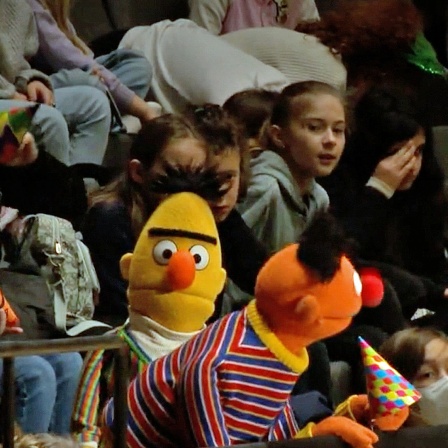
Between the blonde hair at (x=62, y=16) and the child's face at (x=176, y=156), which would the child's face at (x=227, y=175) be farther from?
the blonde hair at (x=62, y=16)

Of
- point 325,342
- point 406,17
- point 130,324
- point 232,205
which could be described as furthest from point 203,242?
point 406,17

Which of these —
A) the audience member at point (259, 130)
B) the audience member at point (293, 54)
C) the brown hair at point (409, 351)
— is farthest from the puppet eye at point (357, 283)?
the audience member at point (293, 54)

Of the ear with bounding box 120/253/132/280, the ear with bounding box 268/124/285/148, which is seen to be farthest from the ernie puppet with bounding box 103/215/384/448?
the ear with bounding box 268/124/285/148

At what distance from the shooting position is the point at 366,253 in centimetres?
256

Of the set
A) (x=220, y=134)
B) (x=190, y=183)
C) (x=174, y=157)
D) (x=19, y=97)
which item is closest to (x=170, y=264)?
(x=190, y=183)

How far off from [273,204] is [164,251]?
2.45 ft

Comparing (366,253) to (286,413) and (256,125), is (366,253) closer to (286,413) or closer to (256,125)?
(256,125)

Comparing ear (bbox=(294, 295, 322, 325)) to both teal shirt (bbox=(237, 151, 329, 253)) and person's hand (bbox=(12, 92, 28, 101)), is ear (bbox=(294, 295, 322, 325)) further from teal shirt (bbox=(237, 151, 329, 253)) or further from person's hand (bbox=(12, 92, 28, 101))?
person's hand (bbox=(12, 92, 28, 101))

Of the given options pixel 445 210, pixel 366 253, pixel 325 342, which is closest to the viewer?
pixel 325 342

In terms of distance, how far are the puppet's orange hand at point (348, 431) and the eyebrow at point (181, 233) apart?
0.98 feet

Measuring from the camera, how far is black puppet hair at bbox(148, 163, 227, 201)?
1652 mm

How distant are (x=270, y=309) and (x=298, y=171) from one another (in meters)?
0.97

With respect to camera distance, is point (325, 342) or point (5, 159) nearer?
point (5, 159)

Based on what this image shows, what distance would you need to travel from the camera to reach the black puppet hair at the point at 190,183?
5.42 ft
